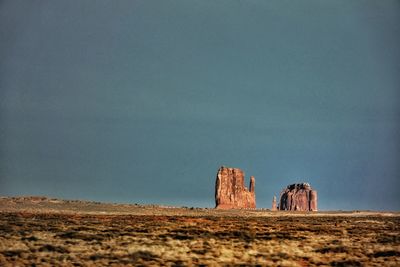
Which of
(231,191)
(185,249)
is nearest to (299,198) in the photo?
(231,191)

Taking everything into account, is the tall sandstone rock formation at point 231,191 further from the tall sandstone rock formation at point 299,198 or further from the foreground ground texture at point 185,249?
the foreground ground texture at point 185,249

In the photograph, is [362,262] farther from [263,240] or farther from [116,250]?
[116,250]

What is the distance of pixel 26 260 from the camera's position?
73.7ft

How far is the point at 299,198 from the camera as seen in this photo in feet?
607

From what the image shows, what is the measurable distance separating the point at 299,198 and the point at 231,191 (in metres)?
38.5

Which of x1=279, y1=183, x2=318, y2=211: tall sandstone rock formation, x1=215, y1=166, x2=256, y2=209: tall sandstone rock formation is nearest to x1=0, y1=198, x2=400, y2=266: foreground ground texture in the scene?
x1=215, y1=166, x2=256, y2=209: tall sandstone rock formation

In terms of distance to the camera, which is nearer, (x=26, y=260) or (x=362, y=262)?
(x=26, y=260)

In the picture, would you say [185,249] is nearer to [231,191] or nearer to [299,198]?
[231,191]

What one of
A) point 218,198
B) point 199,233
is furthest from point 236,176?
point 199,233

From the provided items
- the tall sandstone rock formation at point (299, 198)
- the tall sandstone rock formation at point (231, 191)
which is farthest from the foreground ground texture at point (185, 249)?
the tall sandstone rock formation at point (299, 198)

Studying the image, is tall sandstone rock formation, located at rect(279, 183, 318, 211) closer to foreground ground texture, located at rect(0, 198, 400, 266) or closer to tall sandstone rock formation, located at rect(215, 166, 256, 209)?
tall sandstone rock formation, located at rect(215, 166, 256, 209)

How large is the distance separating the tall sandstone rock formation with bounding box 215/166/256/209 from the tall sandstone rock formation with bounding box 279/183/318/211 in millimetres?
22125

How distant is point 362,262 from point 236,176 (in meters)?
137

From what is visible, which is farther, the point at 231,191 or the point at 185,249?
the point at 231,191
